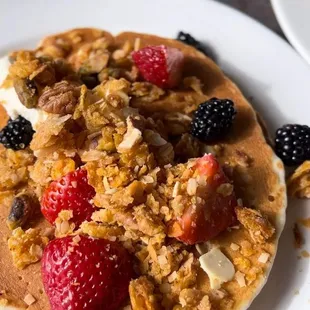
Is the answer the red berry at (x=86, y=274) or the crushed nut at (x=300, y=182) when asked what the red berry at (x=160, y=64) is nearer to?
the crushed nut at (x=300, y=182)

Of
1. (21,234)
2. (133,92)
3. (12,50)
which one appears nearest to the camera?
(21,234)

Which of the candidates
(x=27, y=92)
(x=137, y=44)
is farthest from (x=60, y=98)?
(x=137, y=44)

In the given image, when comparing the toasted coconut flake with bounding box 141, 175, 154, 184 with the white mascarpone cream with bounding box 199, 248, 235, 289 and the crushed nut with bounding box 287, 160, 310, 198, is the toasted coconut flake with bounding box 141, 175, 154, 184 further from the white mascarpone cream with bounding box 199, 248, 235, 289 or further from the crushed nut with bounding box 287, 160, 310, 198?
the crushed nut with bounding box 287, 160, 310, 198

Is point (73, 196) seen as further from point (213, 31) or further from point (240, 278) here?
point (213, 31)

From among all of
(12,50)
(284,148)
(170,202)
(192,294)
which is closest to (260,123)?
(284,148)

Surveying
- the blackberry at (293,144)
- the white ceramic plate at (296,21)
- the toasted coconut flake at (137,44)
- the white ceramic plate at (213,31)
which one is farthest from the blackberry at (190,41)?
the blackberry at (293,144)

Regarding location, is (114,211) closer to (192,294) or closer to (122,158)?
(122,158)
